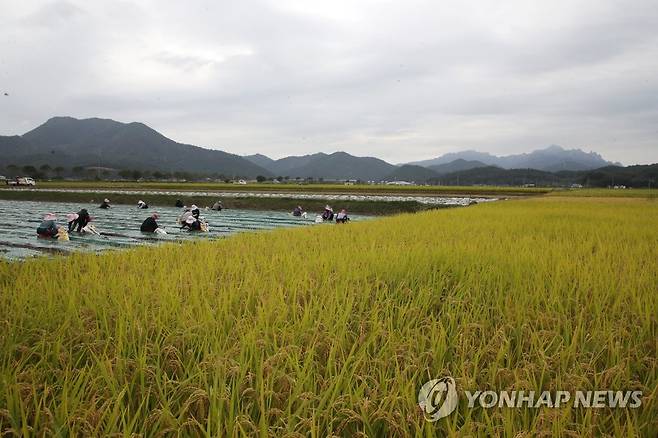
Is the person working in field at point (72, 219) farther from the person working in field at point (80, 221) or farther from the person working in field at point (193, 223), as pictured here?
the person working in field at point (193, 223)

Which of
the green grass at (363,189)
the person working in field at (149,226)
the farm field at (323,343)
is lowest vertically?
the person working in field at (149,226)

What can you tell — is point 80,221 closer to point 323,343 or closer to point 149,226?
point 149,226

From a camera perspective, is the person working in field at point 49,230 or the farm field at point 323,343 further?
the person working in field at point 49,230

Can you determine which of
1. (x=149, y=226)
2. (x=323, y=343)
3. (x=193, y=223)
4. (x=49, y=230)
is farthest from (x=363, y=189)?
(x=323, y=343)

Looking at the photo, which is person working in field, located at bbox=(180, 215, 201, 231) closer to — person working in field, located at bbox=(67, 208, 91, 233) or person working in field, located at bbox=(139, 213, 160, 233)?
person working in field, located at bbox=(139, 213, 160, 233)

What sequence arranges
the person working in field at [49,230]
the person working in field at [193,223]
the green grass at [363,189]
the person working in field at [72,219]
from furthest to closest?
the green grass at [363,189], the person working in field at [193,223], the person working in field at [72,219], the person working in field at [49,230]

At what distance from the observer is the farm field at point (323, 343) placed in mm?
1710

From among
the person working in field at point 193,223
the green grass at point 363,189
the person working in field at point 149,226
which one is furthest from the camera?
the green grass at point 363,189

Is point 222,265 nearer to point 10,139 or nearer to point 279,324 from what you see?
point 279,324

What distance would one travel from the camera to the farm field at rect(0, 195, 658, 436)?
5.61 ft

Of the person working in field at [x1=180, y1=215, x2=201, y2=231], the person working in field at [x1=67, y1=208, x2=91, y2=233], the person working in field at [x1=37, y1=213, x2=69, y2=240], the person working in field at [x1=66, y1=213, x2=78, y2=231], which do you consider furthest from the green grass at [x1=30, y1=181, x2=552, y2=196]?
the person working in field at [x1=37, y1=213, x2=69, y2=240]

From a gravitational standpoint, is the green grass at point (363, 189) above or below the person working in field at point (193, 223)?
above

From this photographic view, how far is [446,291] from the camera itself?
3760 millimetres

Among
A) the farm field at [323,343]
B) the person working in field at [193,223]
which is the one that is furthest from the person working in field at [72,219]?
the farm field at [323,343]
